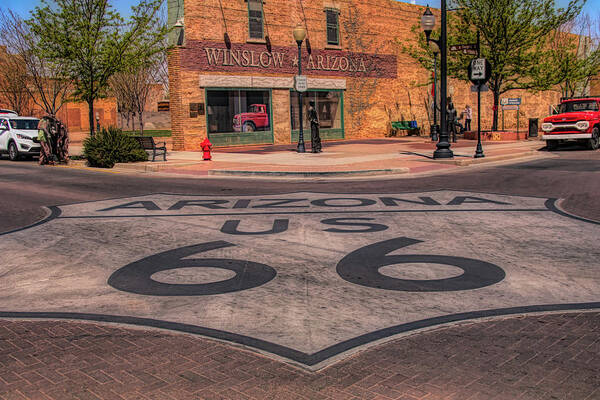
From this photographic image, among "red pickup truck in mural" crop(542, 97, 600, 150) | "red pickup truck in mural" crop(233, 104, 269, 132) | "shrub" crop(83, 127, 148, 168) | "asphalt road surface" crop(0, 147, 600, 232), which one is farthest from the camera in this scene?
"red pickup truck in mural" crop(233, 104, 269, 132)

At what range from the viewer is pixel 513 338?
4195 mm

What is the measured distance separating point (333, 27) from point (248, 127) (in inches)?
310

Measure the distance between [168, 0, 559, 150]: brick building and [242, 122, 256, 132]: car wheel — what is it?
Result: 5 cm

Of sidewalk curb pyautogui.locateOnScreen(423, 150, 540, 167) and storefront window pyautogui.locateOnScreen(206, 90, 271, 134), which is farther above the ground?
storefront window pyautogui.locateOnScreen(206, 90, 271, 134)

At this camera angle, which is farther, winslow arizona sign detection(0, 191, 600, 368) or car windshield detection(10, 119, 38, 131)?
car windshield detection(10, 119, 38, 131)

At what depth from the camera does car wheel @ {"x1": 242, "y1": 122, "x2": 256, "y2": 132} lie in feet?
94.2

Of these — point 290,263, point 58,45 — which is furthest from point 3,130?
point 290,263

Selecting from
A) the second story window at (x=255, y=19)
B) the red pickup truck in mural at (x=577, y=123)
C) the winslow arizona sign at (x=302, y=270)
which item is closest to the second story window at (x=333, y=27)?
the second story window at (x=255, y=19)

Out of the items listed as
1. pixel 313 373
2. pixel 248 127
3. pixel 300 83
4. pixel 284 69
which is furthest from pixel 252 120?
pixel 313 373

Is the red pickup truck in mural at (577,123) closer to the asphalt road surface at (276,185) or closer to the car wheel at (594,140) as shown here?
the car wheel at (594,140)

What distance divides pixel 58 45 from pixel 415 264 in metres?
20.4

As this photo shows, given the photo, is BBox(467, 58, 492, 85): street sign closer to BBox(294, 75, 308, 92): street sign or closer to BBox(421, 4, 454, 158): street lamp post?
BBox(421, 4, 454, 158): street lamp post

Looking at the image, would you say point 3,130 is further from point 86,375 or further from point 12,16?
point 86,375

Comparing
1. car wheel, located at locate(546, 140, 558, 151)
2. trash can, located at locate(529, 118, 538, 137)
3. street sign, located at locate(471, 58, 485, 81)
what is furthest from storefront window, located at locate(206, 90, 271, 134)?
trash can, located at locate(529, 118, 538, 137)
